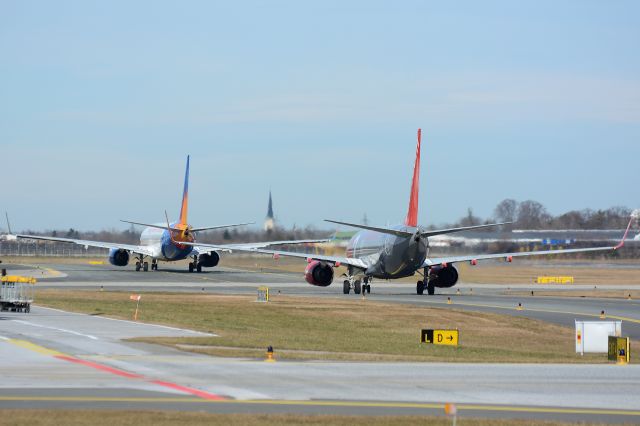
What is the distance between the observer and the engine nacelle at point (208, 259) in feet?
360

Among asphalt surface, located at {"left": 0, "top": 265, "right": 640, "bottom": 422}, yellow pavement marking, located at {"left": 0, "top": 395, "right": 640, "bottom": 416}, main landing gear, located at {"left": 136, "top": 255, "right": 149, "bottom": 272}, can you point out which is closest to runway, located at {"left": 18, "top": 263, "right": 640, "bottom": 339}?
main landing gear, located at {"left": 136, "top": 255, "right": 149, "bottom": 272}

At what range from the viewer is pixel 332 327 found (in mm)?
47844

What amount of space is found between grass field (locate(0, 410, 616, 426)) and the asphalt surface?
0.72m

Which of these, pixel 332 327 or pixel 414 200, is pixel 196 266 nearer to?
pixel 414 200

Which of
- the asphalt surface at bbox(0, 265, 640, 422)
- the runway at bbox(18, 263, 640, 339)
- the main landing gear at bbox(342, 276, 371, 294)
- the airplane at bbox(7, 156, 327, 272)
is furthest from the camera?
the airplane at bbox(7, 156, 327, 272)

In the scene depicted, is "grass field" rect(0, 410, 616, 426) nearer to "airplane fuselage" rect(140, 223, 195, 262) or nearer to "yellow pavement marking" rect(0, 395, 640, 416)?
"yellow pavement marking" rect(0, 395, 640, 416)

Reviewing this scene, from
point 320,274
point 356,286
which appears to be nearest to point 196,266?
point 320,274

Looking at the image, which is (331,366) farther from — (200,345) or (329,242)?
(329,242)

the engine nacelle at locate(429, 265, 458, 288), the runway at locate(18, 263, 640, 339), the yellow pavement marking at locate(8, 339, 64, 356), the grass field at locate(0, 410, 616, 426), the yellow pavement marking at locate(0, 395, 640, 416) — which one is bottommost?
the grass field at locate(0, 410, 616, 426)

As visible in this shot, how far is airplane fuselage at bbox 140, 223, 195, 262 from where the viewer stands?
105 metres

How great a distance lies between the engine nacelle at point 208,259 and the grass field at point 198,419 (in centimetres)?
8836

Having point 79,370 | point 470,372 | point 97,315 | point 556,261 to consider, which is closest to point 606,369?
point 470,372

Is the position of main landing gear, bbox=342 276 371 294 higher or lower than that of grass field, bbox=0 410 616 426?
higher

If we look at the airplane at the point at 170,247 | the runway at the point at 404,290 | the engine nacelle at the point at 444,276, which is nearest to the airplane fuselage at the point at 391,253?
the runway at the point at 404,290
